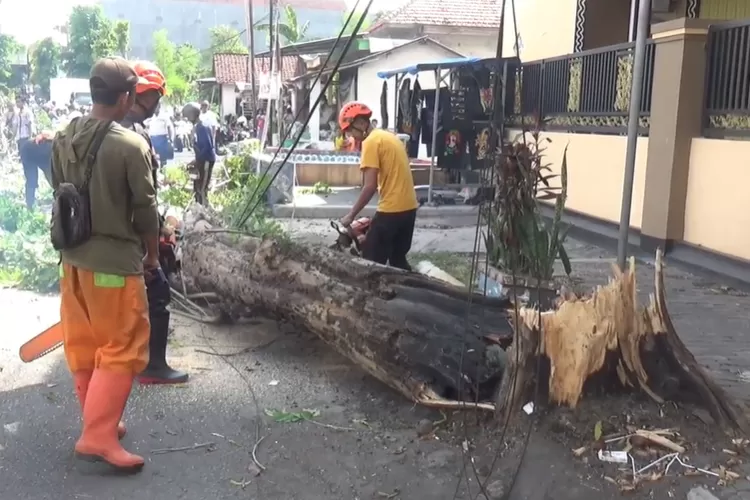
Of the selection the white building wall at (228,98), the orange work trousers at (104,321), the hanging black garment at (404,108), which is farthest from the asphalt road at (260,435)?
the white building wall at (228,98)

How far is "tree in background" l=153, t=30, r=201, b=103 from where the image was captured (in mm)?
45188

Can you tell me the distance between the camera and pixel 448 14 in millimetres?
29094

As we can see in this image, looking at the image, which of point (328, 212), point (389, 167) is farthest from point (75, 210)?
point (328, 212)

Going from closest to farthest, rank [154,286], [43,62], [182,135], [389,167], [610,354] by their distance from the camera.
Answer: [610,354], [154,286], [389,167], [182,135], [43,62]

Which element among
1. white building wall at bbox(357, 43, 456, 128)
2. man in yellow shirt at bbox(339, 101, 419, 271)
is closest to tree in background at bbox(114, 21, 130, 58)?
white building wall at bbox(357, 43, 456, 128)

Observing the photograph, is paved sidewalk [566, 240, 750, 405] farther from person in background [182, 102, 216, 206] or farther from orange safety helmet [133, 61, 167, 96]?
person in background [182, 102, 216, 206]

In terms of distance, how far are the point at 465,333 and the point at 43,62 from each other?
2262 inches

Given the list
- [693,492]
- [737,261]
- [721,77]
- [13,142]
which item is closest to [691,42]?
[721,77]

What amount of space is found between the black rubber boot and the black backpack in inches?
37.1

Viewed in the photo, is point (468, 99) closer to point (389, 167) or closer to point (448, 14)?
point (389, 167)

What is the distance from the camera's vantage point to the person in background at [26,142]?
1194 centimetres

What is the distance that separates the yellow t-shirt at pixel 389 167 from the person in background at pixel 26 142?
6.56m

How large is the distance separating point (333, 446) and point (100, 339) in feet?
4.06

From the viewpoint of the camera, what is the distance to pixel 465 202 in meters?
13.5
